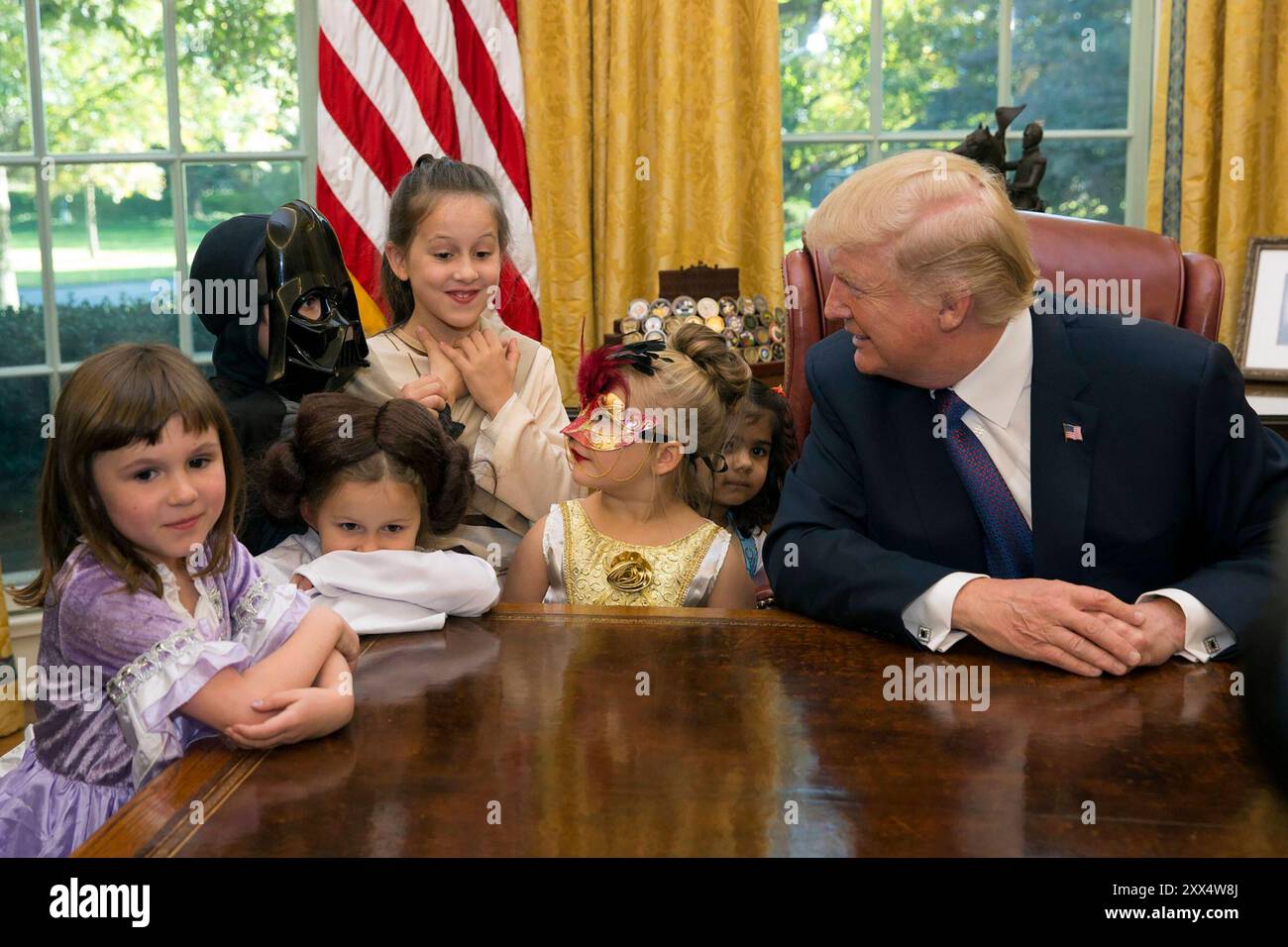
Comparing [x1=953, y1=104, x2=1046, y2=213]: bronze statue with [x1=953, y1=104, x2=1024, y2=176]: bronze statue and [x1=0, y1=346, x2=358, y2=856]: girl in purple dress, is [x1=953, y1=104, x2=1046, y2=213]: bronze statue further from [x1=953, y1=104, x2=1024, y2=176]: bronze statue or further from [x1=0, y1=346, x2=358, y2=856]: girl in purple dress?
[x1=0, y1=346, x2=358, y2=856]: girl in purple dress

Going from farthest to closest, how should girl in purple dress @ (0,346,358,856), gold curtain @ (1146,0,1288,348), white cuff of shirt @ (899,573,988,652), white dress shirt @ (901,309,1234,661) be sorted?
1. gold curtain @ (1146,0,1288,348)
2. white dress shirt @ (901,309,1234,661)
3. white cuff of shirt @ (899,573,988,652)
4. girl in purple dress @ (0,346,358,856)

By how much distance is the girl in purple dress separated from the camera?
1.69 meters

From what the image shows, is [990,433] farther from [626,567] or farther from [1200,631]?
[626,567]

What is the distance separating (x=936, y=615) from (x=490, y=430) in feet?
4.07

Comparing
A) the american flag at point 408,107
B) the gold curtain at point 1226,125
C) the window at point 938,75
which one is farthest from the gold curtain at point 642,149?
the gold curtain at point 1226,125

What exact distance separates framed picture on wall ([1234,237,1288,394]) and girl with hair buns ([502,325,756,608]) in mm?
2388

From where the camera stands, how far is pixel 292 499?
8.09 ft

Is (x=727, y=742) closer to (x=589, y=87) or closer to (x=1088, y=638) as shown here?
(x=1088, y=638)

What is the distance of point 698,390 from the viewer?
8.88ft

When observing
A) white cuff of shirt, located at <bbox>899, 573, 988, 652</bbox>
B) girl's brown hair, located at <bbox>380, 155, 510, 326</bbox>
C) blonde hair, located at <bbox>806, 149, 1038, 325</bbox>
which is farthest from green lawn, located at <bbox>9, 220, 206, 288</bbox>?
white cuff of shirt, located at <bbox>899, 573, 988, 652</bbox>

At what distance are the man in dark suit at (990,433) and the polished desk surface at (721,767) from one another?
324 mm

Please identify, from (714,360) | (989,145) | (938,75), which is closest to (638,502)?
(714,360)

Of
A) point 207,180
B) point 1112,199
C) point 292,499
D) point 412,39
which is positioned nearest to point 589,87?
point 412,39

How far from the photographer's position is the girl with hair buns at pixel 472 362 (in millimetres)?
2859
